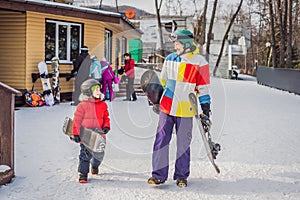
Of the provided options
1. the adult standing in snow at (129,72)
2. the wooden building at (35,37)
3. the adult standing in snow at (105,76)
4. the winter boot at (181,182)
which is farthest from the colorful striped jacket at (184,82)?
the adult standing in snow at (129,72)

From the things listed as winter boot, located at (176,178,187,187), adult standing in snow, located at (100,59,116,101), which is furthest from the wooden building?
winter boot, located at (176,178,187,187)

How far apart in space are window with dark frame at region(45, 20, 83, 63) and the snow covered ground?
3.54 metres

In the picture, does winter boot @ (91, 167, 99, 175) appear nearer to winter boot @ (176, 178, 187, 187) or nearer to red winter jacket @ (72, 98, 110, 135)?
red winter jacket @ (72, 98, 110, 135)

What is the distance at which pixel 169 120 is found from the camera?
508 cm

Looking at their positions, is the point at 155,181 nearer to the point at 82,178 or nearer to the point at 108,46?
the point at 82,178

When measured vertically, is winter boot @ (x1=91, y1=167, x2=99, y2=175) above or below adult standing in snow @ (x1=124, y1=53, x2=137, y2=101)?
below

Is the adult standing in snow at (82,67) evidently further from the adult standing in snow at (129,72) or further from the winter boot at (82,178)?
the winter boot at (82,178)

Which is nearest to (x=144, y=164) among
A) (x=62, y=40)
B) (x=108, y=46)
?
(x=62, y=40)

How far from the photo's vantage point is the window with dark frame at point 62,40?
44.5 ft

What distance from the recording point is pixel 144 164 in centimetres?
612

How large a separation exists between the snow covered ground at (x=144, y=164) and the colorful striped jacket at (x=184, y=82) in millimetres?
883

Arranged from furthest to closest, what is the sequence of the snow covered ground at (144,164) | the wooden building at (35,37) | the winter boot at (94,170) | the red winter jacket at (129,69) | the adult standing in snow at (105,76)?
the red winter jacket at (129,69) < the adult standing in snow at (105,76) < the wooden building at (35,37) < the winter boot at (94,170) < the snow covered ground at (144,164)

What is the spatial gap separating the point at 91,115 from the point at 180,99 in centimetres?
103

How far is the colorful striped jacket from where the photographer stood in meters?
5.02
